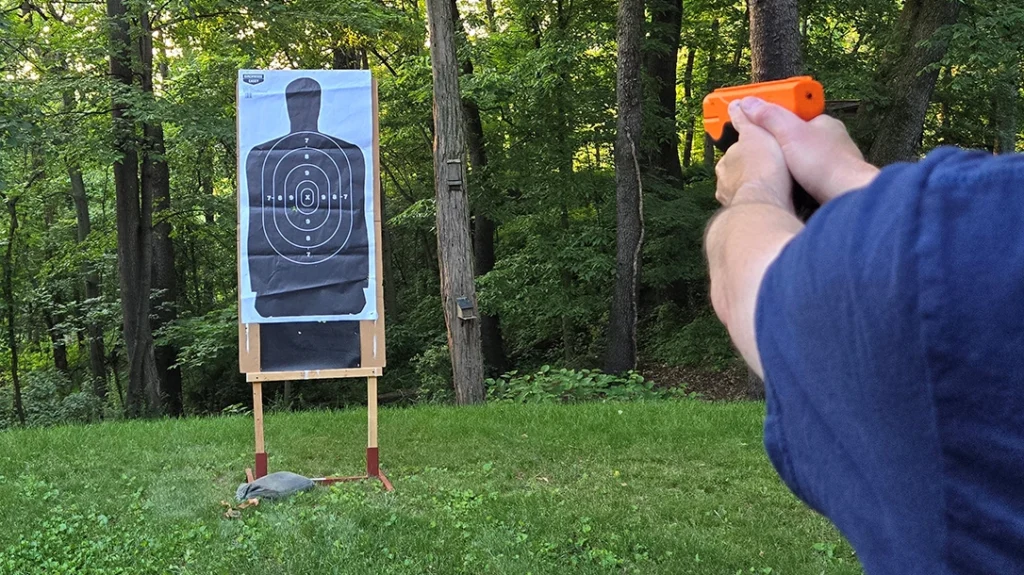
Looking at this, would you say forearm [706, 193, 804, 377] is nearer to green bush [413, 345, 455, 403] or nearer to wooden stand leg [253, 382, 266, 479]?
wooden stand leg [253, 382, 266, 479]

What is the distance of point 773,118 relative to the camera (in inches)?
38.1

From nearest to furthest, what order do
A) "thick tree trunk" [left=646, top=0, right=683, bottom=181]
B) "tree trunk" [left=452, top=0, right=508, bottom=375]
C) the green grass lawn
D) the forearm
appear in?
1. the forearm
2. the green grass lawn
3. "thick tree trunk" [left=646, top=0, right=683, bottom=181]
4. "tree trunk" [left=452, top=0, right=508, bottom=375]

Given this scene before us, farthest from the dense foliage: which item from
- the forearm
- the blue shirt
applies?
the blue shirt

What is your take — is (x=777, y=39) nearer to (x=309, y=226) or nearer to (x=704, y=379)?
(x=309, y=226)

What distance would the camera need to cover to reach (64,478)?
16.7 feet

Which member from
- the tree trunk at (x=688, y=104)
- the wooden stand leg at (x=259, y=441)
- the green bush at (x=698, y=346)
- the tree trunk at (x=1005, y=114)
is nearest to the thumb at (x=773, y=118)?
the wooden stand leg at (x=259, y=441)

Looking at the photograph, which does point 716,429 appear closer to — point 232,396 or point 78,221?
point 232,396

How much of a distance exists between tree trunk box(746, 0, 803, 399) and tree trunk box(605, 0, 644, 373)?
14.7 ft

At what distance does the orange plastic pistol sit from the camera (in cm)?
103

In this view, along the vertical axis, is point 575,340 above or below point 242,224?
below

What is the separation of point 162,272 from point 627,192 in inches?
332

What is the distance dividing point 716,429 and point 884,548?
5171 millimetres

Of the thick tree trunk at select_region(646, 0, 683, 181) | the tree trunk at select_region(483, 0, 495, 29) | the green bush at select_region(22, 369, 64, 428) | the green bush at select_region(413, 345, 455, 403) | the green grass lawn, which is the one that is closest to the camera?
the green grass lawn

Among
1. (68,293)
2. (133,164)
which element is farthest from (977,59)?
(68,293)
